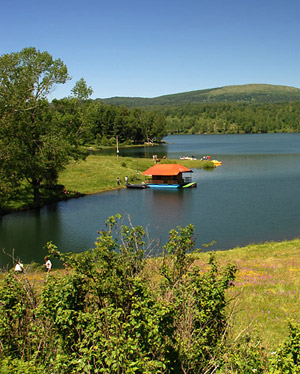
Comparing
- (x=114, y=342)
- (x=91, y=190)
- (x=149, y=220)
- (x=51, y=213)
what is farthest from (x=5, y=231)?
(x=114, y=342)

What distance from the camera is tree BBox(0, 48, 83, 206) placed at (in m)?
40.6

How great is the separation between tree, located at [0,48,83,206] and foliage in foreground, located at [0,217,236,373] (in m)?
33.2

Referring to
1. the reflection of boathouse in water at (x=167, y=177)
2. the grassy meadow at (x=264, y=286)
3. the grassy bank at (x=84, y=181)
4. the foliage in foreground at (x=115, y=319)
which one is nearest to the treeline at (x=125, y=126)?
the grassy bank at (x=84, y=181)

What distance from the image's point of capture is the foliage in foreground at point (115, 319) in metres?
7.91

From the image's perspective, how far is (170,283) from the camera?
397 inches

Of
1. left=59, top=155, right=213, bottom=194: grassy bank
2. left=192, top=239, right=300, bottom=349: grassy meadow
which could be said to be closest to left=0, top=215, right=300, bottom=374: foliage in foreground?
left=192, top=239, right=300, bottom=349: grassy meadow

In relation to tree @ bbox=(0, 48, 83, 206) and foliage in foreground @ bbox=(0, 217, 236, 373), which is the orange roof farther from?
foliage in foreground @ bbox=(0, 217, 236, 373)

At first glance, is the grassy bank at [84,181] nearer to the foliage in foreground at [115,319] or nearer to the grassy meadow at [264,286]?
the grassy meadow at [264,286]

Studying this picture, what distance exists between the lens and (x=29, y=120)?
44.6 meters

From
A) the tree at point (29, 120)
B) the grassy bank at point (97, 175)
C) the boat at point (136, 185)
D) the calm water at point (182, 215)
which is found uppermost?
the tree at point (29, 120)

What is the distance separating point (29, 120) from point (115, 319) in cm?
4021

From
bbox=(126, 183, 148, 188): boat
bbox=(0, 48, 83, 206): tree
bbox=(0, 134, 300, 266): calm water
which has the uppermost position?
bbox=(0, 48, 83, 206): tree

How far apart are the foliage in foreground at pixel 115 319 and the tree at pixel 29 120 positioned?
33.2m

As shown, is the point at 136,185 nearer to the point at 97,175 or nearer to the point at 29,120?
the point at 97,175
